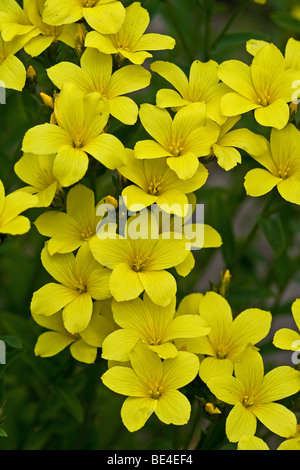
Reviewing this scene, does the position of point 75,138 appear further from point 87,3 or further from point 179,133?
point 87,3

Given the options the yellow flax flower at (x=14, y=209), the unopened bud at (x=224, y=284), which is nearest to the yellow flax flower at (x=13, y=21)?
the yellow flax flower at (x=14, y=209)

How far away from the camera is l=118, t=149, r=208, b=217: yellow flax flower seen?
1310mm

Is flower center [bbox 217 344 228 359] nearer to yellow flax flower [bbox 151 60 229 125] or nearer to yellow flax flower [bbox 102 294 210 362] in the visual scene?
yellow flax flower [bbox 102 294 210 362]

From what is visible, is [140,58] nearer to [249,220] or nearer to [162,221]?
[162,221]

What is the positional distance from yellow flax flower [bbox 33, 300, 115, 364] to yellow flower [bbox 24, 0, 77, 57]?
591mm

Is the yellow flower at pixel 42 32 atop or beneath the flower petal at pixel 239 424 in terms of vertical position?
atop

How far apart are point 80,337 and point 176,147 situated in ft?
1.54

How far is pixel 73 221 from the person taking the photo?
1387 mm

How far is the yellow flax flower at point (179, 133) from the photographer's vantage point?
4.48 ft

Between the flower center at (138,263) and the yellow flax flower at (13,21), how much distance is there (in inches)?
22.3

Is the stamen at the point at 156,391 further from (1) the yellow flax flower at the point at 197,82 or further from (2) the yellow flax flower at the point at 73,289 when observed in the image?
(1) the yellow flax flower at the point at 197,82

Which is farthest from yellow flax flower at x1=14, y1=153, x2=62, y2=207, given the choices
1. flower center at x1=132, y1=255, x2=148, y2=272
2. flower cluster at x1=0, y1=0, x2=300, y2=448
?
flower center at x1=132, y1=255, x2=148, y2=272

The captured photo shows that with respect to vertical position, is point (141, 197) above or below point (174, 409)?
above

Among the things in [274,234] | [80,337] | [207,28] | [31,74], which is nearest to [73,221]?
[80,337]
